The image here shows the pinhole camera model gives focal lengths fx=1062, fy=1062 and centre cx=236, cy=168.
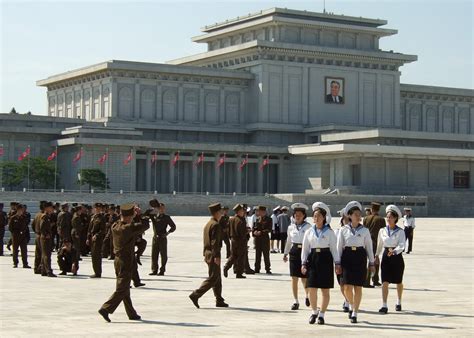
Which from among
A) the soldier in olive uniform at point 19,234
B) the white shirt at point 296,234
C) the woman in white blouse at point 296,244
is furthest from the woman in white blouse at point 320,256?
the soldier in olive uniform at point 19,234

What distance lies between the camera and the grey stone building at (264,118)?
3706 inches

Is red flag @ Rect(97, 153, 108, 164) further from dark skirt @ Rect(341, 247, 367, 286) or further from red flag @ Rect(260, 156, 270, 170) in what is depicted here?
dark skirt @ Rect(341, 247, 367, 286)

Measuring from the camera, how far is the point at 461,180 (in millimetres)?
99125

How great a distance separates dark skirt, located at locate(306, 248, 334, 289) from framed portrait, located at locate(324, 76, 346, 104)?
9391 cm

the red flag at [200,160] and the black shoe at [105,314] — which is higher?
the red flag at [200,160]

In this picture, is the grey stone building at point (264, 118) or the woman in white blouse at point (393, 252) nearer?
the woman in white blouse at point (393, 252)

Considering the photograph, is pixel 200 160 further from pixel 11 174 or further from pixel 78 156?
pixel 11 174

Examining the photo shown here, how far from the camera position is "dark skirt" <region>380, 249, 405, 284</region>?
18.1 meters

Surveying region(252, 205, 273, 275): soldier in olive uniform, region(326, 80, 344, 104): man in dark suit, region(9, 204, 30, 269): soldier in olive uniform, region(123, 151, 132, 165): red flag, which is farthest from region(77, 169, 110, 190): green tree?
region(252, 205, 273, 275): soldier in olive uniform

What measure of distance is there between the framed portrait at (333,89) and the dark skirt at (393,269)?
91812mm

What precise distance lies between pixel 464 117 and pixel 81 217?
100909 mm

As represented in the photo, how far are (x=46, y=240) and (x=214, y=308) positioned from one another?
761cm

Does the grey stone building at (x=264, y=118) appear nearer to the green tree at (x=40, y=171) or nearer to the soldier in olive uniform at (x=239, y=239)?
the green tree at (x=40, y=171)

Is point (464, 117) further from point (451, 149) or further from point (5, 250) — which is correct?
point (5, 250)
